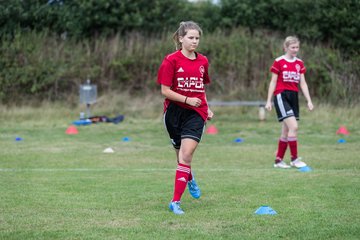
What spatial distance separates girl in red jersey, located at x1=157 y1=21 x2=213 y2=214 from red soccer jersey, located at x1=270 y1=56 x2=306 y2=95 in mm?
3621

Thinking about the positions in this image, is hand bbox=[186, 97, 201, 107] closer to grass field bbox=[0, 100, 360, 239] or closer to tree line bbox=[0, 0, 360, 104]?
grass field bbox=[0, 100, 360, 239]

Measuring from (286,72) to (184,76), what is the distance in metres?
3.96

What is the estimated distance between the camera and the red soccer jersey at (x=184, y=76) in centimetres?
697

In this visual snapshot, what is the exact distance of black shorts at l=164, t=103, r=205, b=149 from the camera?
699cm

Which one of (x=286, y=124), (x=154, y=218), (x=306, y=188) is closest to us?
(x=154, y=218)

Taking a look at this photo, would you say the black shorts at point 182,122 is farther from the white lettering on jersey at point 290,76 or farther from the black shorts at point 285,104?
the white lettering on jersey at point 290,76

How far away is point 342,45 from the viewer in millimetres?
23141

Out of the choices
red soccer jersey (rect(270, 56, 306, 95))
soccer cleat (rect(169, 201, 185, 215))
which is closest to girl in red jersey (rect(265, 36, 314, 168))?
red soccer jersey (rect(270, 56, 306, 95))

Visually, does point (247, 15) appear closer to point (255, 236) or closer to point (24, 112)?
point (24, 112)

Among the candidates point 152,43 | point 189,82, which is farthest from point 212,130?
point 189,82

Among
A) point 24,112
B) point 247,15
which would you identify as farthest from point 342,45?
point 24,112

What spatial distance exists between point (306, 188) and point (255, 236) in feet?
9.17

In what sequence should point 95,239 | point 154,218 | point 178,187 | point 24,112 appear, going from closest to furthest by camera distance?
1. point 95,239
2. point 154,218
3. point 178,187
4. point 24,112

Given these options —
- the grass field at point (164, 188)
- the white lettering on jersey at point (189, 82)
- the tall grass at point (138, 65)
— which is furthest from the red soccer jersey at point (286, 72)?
the tall grass at point (138, 65)
